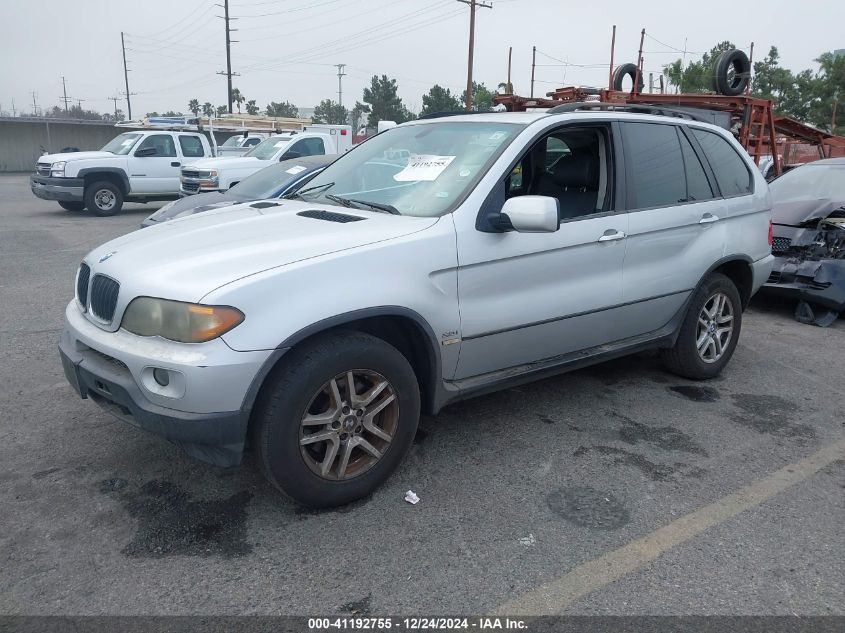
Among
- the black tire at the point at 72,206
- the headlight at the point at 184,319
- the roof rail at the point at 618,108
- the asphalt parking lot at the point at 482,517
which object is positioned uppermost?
the roof rail at the point at 618,108

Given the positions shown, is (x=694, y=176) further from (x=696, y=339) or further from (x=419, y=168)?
(x=419, y=168)

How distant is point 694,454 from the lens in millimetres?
3873

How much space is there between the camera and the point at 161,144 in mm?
16297

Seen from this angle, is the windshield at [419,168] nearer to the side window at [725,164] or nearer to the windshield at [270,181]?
the side window at [725,164]

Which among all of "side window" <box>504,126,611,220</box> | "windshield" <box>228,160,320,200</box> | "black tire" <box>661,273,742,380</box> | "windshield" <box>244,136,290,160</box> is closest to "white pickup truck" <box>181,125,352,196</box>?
"windshield" <box>244,136,290,160</box>

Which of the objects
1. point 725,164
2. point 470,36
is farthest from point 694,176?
point 470,36

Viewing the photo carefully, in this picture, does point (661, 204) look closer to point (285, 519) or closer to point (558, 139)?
point (558, 139)

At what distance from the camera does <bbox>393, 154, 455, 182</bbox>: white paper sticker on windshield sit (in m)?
3.81

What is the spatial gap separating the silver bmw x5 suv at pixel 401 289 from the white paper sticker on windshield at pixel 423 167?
1cm

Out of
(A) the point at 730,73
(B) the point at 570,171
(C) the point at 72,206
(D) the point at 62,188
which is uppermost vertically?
(A) the point at 730,73

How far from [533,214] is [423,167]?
837 mm

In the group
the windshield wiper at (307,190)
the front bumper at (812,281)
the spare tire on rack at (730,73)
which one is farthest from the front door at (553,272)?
the spare tire on rack at (730,73)

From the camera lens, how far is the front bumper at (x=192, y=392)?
2.75 metres

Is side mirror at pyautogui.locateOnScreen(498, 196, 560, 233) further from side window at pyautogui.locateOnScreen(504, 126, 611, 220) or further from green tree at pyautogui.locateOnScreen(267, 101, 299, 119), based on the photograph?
green tree at pyautogui.locateOnScreen(267, 101, 299, 119)
